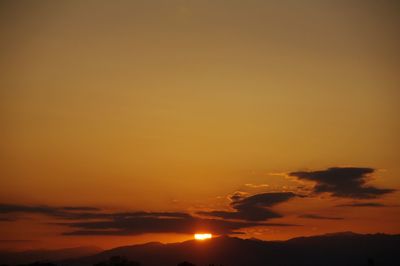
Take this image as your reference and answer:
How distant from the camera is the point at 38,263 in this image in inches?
6944

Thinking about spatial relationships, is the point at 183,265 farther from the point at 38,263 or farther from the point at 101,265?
the point at 38,263

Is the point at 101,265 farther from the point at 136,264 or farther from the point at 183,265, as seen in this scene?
the point at 183,265

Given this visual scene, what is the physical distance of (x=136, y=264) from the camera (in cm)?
16400

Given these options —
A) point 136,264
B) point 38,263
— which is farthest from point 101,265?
point 38,263

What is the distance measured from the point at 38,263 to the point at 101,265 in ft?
87.5

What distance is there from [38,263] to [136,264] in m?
33.7

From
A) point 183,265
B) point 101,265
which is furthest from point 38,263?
point 183,265

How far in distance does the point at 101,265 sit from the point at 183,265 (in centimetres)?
2923

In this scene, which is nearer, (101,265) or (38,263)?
(101,265)

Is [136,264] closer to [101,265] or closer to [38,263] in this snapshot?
[101,265]

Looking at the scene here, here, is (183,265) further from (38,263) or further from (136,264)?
(38,263)

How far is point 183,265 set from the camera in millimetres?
179625

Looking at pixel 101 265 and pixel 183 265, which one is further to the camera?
pixel 183 265

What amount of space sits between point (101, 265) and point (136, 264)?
32.3 feet
